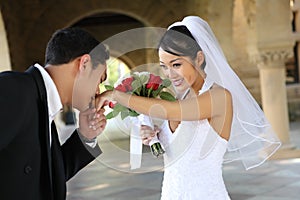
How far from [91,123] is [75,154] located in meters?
0.13

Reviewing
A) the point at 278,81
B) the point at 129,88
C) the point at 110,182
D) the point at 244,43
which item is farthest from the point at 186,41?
the point at 244,43

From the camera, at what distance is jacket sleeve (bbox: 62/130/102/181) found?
6.77ft

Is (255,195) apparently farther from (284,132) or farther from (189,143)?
(189,143)

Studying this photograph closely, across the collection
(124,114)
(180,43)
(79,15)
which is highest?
(79,15)

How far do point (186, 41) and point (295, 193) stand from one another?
4.00 metres

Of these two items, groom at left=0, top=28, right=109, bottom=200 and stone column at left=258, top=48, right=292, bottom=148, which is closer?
groom at left=0, top=28, right=109, bottom=200

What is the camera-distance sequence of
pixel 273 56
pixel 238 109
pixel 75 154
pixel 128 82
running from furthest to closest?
1. pixel 273 56
2. pixel 238 109
3. pixel 128 82
4. pixel 75 154

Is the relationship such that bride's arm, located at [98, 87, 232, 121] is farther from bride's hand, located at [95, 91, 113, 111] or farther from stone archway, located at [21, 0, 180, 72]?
stone archway, located at [21, 0, 180, 72]

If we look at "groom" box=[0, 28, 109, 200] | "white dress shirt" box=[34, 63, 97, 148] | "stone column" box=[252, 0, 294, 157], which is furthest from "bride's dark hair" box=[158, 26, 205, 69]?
"stone column" box=[252, 0, 294, 157]

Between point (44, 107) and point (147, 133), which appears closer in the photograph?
point (44, 107)

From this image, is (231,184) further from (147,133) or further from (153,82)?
(153,82)

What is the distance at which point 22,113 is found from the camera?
5.54 feet

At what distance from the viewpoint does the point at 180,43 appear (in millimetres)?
2461

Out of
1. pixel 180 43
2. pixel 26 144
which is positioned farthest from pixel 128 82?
pixel 26 144
